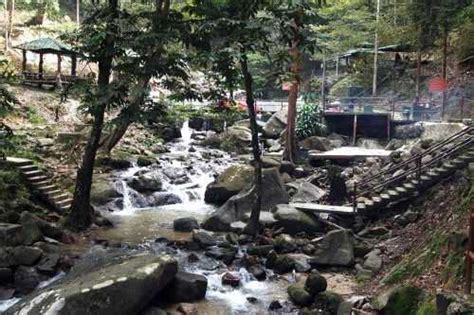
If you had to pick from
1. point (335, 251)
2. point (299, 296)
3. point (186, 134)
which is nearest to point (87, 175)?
point (335, 251)

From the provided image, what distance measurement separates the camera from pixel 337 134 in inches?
1139

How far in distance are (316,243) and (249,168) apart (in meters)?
6.58

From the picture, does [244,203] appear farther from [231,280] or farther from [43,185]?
[43,185]

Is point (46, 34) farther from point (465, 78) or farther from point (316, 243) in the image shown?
point (316, 243)

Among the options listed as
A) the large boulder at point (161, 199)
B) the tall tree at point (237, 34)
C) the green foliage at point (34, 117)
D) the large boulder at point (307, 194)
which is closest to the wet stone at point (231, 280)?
the tall tree at point (237, 34)

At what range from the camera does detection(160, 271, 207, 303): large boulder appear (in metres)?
10.1

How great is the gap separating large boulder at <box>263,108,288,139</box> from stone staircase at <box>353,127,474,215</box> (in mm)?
13539

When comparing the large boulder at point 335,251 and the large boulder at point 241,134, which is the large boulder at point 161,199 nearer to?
the large boulder at point 335,251

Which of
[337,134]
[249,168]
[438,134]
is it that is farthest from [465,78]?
[249,168]

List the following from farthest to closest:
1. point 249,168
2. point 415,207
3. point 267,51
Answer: point 249,168 < point 415,207 < point 267,51

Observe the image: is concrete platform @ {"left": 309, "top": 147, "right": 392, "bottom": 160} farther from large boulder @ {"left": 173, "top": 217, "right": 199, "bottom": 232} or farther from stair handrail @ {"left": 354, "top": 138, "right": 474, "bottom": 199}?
large boulder @ {"left": 173, "top": 217, "right": 199, "bottom": 232}

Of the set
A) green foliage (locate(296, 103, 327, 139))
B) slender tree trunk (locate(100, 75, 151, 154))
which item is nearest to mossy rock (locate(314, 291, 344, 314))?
slender tree trunk (locate(100, 75, 151, 154))

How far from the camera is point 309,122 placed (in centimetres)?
2739

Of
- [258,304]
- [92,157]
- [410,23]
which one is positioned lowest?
[258,304]
